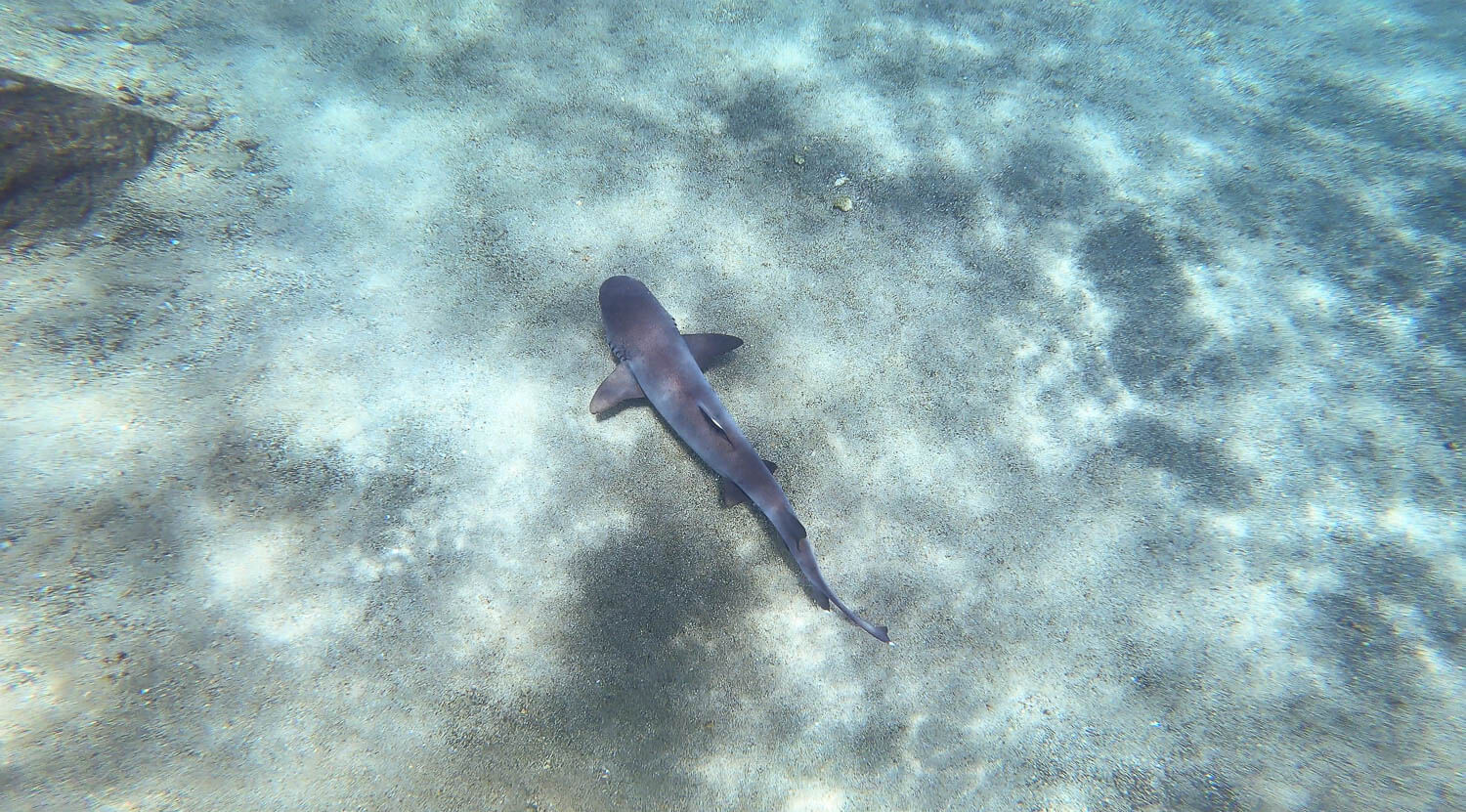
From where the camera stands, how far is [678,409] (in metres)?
3.88

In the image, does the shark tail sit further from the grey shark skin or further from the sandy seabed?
the sandy seabed

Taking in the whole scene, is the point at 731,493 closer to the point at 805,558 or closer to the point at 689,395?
the point at 805,558

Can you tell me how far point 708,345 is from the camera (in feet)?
13.8

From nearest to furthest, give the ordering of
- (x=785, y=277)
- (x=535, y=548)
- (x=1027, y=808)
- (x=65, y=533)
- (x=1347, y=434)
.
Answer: (x=65, y=533)
(x=1027, y=808)
(x=535, y=548)
(x=1347, y=434)
(x=785, y=277)

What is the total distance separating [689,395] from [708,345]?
0.53 m

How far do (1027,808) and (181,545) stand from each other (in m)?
5.45

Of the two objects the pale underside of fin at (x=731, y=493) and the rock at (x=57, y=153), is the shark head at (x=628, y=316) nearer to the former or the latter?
the pale underside of fin at (x=731, y=493)

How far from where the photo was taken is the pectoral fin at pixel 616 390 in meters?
4.00

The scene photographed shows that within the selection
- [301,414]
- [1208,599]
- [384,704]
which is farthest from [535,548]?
[1208,599]

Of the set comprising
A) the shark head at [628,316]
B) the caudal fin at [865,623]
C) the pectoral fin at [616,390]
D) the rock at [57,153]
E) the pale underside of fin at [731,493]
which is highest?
the rock at [57,153]

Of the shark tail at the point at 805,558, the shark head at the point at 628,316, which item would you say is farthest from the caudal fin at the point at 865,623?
the shark head at the point at 628,316

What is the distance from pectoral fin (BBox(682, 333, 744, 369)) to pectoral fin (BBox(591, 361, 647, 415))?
512 mm

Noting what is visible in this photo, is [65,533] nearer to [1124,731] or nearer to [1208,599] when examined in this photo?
[1124,731]

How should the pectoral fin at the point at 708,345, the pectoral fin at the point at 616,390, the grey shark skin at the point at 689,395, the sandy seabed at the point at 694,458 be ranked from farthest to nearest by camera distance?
1. the pectoral fin at the point at 708,345
2. the pectoral fin at the point at 616,390
3. the grey shark skin at the point at 689,395
4. the sandy seabed at the point at 694,458
